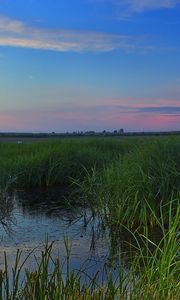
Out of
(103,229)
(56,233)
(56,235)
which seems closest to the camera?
(56,235)

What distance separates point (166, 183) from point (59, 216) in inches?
99.3

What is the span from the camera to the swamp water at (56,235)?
647 centimetres

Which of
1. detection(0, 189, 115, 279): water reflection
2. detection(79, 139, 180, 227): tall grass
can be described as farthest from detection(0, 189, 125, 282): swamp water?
detection(79, 139, 180, 227): tall grass

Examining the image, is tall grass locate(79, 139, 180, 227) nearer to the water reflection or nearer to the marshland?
the marshland

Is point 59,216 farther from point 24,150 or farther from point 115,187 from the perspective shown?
point 24,150

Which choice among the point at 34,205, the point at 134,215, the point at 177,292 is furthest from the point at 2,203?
the point at 177,292

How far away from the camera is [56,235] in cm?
814

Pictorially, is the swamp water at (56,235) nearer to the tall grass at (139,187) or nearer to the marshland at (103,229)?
the marshland at (103,229)

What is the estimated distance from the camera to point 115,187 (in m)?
8.80

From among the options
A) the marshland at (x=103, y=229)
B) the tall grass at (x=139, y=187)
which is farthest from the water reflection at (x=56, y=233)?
the tall grass at (x=139, y=187)

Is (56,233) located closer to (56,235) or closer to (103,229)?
(56,235)

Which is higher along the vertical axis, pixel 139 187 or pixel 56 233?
pixel 139 187

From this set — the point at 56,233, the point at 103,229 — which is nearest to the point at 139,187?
the point at 103,229

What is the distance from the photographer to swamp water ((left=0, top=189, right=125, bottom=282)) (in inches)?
255
